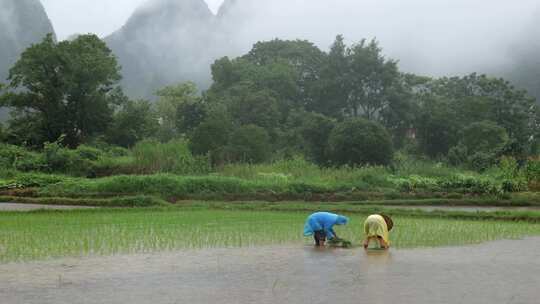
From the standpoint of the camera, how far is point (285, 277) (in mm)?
8148

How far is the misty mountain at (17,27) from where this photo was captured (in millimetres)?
63875

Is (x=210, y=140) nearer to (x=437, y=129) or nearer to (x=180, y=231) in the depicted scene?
(x=180, y=231)

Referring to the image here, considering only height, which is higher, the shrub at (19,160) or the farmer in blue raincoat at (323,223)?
the shrub at (19,160)

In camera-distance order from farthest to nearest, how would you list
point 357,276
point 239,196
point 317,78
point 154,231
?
point 317,78, point 239,196, point 154,231, point 357,276

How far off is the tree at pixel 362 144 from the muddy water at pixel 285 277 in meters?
18.8

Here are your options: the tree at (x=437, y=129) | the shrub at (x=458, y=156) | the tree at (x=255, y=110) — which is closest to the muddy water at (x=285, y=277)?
the shrub at (x=458, y=156)

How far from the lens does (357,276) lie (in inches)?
322


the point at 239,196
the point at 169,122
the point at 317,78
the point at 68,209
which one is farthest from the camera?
the point at 169,122

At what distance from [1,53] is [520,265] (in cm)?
6347

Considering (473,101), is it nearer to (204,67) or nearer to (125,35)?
(204,67)

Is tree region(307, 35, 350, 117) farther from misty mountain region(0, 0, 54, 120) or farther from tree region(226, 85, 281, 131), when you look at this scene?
misty mountain region(0, 0, 54, 120)

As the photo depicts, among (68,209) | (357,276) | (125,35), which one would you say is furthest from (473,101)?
(125,35)

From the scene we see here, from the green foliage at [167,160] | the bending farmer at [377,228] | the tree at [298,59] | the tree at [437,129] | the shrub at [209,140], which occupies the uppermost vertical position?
the tree at [298,59]

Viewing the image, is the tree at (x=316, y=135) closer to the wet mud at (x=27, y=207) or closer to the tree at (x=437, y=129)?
the tree at (x=437, y=129)
